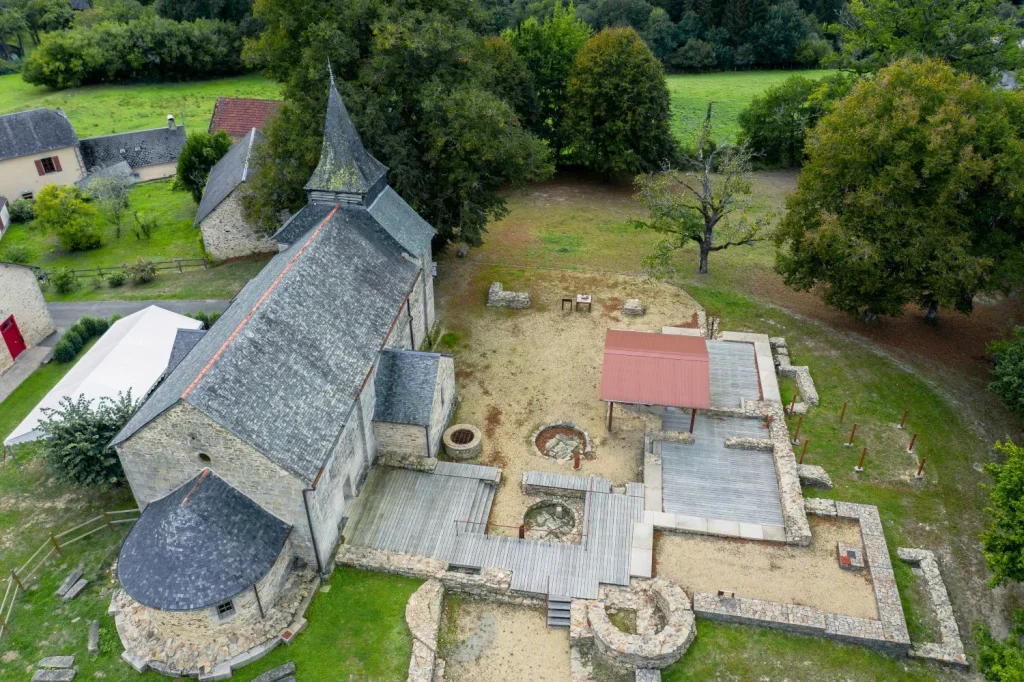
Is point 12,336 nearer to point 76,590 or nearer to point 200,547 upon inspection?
point 76,590

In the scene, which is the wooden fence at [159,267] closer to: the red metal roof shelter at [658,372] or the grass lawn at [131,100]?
the red metal roof shelter at [658,372]

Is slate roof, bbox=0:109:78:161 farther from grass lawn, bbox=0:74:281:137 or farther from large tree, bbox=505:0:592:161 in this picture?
large tree, bbox=505:0:592:161

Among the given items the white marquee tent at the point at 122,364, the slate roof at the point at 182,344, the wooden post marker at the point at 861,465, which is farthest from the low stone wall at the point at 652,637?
the white marquee tent at the point at 122,364

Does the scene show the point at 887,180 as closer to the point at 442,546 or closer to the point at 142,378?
the point at 442,546

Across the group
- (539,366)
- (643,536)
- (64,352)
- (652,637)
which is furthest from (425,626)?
(64,352)

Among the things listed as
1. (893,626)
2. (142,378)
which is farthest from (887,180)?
(142,378)

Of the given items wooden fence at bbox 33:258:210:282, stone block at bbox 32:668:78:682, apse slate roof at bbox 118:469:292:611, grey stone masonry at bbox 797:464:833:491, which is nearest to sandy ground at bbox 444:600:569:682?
apse slate roof at bbox 118:469:292:611
